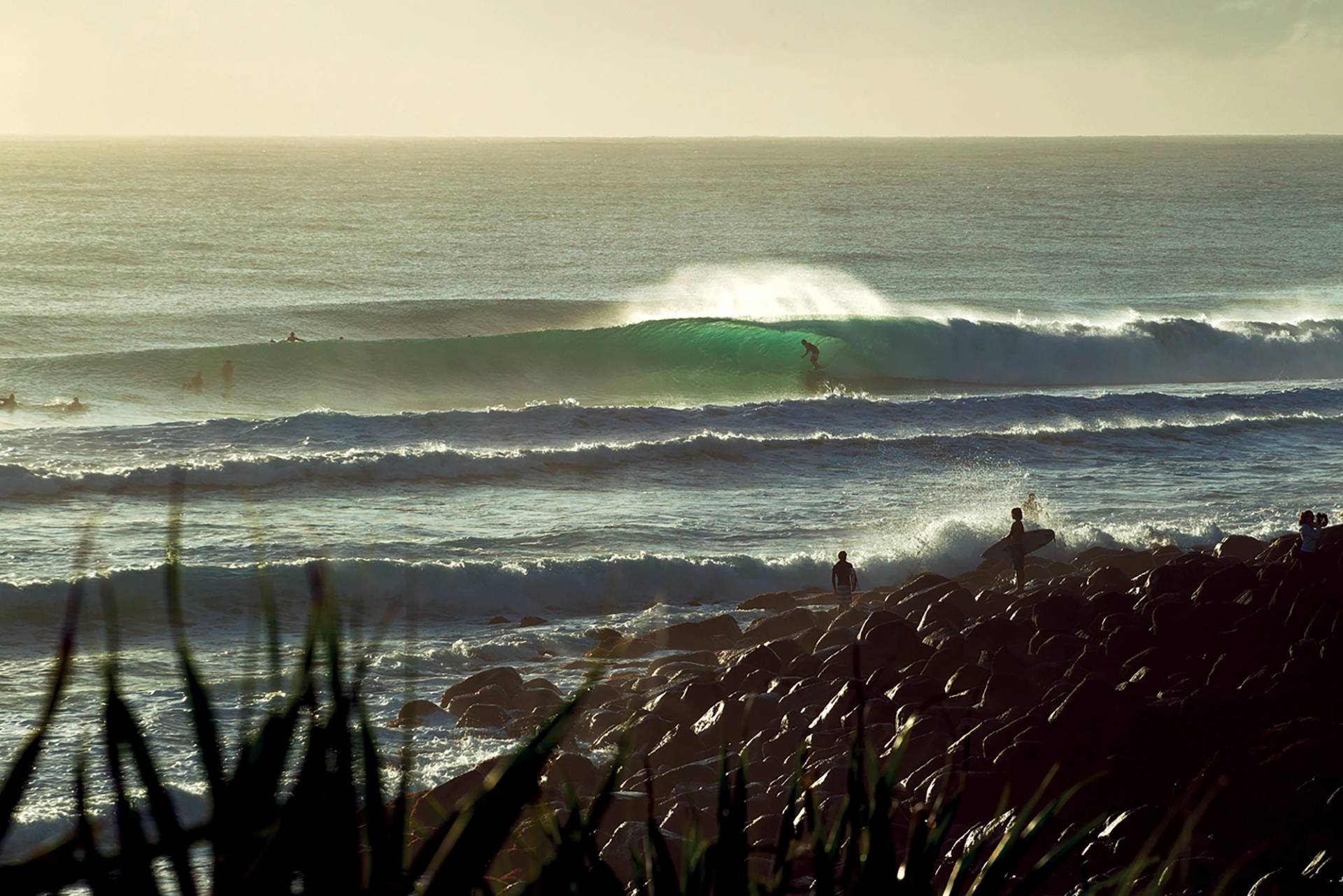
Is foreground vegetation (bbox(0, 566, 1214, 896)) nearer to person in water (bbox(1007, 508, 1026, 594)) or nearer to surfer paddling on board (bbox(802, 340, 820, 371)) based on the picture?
person in water (bbox(1007, 508, 1026, 594))

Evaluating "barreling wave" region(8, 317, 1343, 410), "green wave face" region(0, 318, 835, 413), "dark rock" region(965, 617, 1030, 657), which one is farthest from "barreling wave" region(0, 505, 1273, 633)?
"barreling wave" region(8, 317, 1343, 410)

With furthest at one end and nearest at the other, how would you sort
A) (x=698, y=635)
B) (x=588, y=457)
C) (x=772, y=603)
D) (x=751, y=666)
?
(x=588, y=457) → (x=772, y=603) → (x=698, y=635) → (x=751, y=666)

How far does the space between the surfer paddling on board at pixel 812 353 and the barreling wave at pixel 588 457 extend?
9900 millimetres

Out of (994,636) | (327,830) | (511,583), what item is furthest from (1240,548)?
(327,830)

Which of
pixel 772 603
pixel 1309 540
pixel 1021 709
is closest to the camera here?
pixel 1021 709

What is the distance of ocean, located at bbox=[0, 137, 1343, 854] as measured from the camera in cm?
1449

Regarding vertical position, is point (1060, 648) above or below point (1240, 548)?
above

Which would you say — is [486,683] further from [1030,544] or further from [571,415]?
[571,415]

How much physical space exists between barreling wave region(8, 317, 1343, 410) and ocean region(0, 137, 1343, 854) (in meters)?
0.12

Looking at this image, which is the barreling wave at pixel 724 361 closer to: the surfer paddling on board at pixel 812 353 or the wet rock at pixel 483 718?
the surfer paddling on board at pixel 812 353

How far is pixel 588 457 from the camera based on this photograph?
2162 cm

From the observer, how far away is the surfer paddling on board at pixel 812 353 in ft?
113

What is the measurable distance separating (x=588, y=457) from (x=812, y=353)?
14802 millimetres

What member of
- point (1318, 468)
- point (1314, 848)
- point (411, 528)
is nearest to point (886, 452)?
point (1318, 468)
